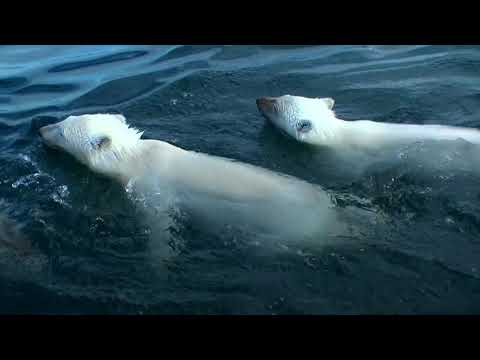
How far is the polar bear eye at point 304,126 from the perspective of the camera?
802cm

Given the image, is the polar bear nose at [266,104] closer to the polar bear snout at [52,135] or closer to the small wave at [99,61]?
the polar bear snout at [52,135]

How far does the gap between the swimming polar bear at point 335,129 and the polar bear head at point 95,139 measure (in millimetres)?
2348

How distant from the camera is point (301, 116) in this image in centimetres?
822

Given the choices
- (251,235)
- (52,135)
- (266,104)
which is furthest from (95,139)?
(251,235)

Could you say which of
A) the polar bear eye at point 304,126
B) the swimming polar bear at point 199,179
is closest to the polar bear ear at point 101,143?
the swimming polar bear at point 199,179

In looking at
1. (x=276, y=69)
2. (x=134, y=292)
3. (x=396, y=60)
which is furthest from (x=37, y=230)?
(x=396, y=60)

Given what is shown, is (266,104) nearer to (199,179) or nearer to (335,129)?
(335,129)

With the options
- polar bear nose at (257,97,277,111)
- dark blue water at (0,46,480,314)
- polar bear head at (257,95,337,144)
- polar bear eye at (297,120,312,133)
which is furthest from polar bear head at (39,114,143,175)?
polar bear eye at (297,120,312,133)

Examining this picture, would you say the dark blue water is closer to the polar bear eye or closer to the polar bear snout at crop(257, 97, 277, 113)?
→ the polar bear eye

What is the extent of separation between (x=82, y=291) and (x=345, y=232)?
2757mm

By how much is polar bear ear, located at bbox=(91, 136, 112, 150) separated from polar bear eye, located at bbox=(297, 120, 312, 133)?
2.88m

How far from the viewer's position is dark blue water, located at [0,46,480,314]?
479cm
